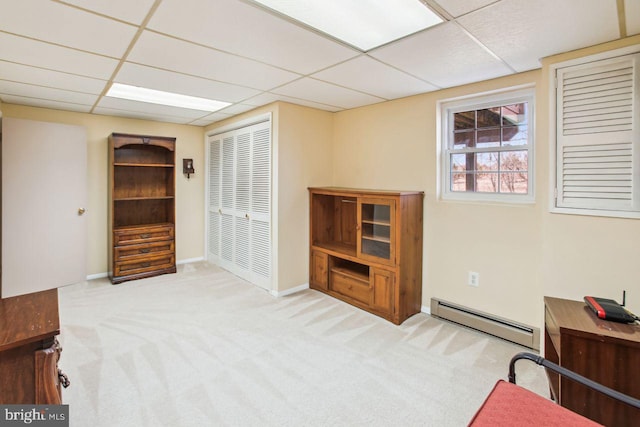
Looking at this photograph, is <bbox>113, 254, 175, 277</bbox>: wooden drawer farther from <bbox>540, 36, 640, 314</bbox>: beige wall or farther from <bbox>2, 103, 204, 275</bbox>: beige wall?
<bbox>540, 36, 640, 314</bbox>: beige wall

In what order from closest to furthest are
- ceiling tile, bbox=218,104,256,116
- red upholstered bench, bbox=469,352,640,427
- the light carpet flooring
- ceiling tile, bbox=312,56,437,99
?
red upholstered bench, bbox=469,352,640,427 < the light carpet flooring < ceiling tile, bbox=312,56,437,99 < ceiling tile, bbox=218,104,256,116

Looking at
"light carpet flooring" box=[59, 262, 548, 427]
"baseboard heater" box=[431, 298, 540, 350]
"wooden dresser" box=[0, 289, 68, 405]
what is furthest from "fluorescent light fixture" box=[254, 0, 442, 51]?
"baseboard heater" box=[431, 298, 540, 350]

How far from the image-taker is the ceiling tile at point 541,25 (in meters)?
1.70

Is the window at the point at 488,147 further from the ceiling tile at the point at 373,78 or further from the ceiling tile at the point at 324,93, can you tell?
the ceiling tile at the point at 324,93

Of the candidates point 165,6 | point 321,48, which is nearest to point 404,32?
point 321,48

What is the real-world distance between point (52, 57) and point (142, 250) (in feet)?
9.30

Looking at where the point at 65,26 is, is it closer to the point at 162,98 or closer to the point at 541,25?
the point at 162,98

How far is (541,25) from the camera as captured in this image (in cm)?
190

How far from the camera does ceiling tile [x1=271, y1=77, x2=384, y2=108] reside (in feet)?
10.2

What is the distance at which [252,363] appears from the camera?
8.24 feet

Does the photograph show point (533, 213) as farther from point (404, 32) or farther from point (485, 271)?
point (404, 32)

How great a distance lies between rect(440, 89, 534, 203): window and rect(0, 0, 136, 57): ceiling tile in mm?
2824

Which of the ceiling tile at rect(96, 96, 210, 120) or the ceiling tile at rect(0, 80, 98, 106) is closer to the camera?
the ceiling tile at rect(0, 80, 98, 106)

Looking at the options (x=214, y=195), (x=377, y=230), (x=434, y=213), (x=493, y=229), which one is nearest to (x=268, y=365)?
(x=377, y=230)
